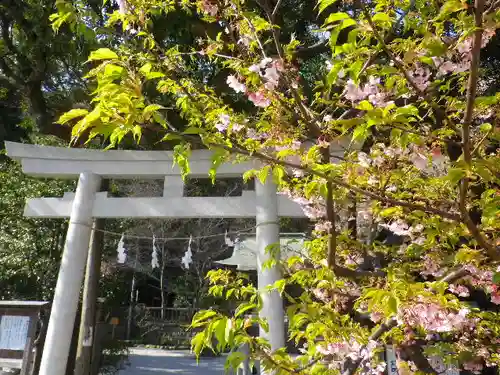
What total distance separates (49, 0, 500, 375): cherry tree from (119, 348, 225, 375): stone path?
825 centimetres

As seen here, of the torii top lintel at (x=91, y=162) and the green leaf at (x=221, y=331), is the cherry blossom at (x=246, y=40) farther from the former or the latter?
the torii top lintel at (x=91, y=162)

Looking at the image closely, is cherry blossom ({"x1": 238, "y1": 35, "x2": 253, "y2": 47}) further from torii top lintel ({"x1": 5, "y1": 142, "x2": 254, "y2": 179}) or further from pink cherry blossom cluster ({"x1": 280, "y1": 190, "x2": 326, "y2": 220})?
torii top lintel ({"x1": 5, "y1": 142, "x2": 254, "y2": 179})

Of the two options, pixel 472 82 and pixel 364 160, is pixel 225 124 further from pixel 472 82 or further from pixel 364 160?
pixel 472 82

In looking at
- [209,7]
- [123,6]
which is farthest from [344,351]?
[123,6]

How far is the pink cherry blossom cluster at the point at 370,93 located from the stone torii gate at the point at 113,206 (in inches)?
107

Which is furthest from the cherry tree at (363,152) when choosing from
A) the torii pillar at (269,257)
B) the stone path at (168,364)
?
the stone path at (168,364)

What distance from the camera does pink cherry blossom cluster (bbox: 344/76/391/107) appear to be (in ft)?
5.77

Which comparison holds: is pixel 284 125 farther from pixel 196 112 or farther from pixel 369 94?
pixel 196 112

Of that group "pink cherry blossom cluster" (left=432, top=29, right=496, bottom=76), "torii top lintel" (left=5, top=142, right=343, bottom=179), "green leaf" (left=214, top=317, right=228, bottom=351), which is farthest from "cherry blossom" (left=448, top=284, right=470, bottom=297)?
"torii top lintel" (left=5, top=142, right=343, bottom=179)

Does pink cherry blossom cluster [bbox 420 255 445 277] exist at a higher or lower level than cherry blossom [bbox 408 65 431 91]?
lower

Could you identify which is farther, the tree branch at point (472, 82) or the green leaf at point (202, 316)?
the green leaf at point (202, 316)

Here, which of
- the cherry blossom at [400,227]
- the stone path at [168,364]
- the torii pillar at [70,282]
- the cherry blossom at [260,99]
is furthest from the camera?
the stone path at [168,364]

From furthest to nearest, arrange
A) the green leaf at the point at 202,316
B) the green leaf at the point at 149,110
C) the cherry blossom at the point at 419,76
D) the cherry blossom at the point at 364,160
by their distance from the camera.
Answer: the cherry blossom at the point at 364,160 → the cherry blossom at the point at 419,76 → the green leaf at the point at 202,316 → the green leaf at the point at 149,110

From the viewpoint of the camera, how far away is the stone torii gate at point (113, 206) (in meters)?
4.48
